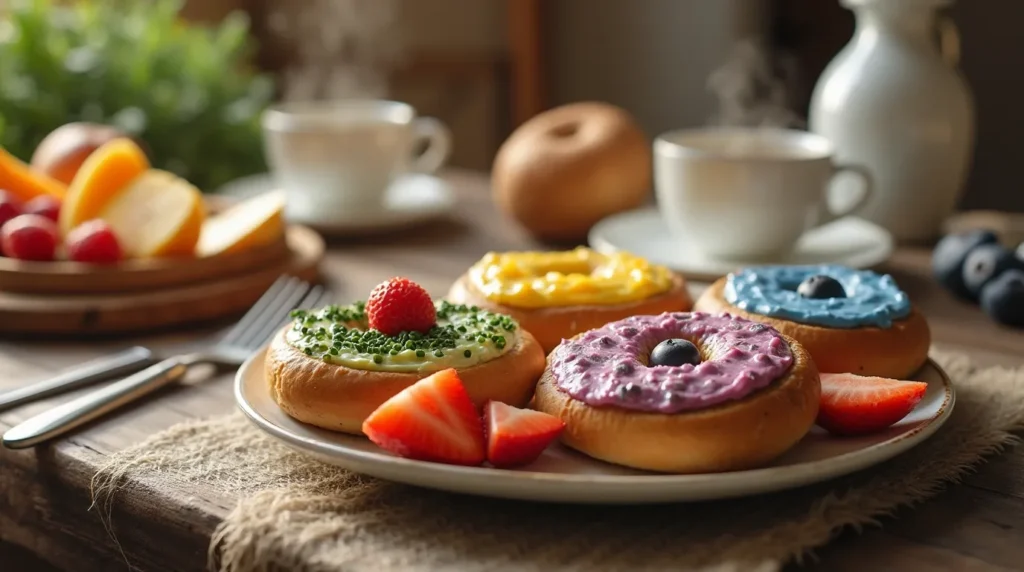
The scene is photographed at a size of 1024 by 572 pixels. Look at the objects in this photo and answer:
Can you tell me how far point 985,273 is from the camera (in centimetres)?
138

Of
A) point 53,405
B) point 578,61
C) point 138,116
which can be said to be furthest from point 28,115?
point 578,61

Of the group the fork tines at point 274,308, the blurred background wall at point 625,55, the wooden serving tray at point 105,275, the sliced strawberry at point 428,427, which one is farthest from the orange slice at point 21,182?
the blurred background wall at point 625,55

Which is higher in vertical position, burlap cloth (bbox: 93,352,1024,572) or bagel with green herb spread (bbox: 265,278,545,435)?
bagel with green herb spread (bbox: 265,278,545,435)

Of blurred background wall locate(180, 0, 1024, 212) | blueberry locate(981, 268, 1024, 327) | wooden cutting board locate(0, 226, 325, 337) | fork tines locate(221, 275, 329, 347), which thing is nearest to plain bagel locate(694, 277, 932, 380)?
blueberry locate(981, 268, 1024, 327)

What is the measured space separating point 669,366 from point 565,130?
3.30ft

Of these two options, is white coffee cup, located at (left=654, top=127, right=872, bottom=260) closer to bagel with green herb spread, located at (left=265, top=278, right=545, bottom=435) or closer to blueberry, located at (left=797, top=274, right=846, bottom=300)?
blueberry, located at (left=797, top=274, right=846, bottom=300)

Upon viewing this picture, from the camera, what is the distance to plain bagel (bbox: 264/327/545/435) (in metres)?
0.87

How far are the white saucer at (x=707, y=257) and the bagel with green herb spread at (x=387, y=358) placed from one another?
579 mm

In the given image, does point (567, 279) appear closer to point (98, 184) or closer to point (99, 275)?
point (99, 275)

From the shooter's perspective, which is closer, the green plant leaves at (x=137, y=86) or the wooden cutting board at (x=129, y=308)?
the wooden cutting board at (x=129, y=308)

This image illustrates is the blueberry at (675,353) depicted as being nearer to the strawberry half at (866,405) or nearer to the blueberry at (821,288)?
the strawberry half at (866,405)

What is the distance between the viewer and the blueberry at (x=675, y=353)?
0.87m

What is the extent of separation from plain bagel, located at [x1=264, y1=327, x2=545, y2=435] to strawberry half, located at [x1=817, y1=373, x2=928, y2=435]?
25cm

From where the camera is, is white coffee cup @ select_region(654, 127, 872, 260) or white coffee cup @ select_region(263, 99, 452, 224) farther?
white coffee cup @ select_region(263, 99, 452, 224)
